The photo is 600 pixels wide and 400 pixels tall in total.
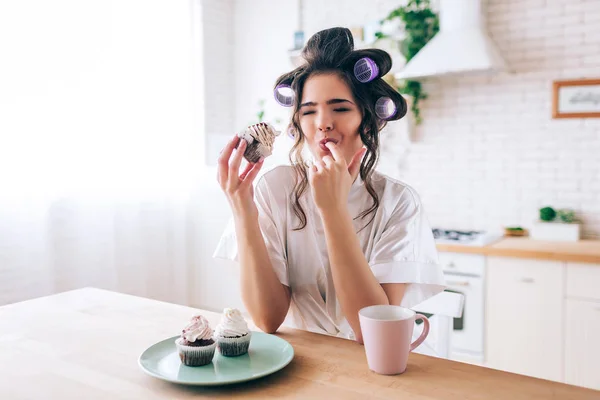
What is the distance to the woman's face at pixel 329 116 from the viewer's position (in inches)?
58.9

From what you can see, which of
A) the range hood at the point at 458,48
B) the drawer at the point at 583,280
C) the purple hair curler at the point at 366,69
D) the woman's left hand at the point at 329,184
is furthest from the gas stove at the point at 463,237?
the woman's left hand at the point at 329,184

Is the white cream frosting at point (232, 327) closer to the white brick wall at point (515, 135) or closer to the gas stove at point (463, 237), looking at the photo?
the gas stove at point (463, 237)

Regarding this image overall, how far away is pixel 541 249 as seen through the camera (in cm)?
277

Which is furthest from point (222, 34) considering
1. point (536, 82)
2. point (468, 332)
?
point (468, 332)

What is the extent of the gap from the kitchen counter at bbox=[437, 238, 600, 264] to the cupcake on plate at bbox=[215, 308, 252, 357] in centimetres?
204

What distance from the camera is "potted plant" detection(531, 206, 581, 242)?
310cm

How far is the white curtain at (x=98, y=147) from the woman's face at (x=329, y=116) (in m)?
2.04

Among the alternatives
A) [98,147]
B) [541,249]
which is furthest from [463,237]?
[98,147]

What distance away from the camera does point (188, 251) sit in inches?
165

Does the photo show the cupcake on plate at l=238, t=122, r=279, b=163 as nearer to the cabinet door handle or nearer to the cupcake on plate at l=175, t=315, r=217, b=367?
the cupcake on plate at l=175, t=315, r=217, b=367

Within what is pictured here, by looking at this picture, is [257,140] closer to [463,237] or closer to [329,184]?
[329,184]

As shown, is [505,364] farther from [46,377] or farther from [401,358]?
[46,377]

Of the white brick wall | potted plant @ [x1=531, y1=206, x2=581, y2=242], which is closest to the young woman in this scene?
potted plant @ [x1=531, y1=206, x2=581, y2=242]

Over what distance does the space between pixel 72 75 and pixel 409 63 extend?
1996 mm
